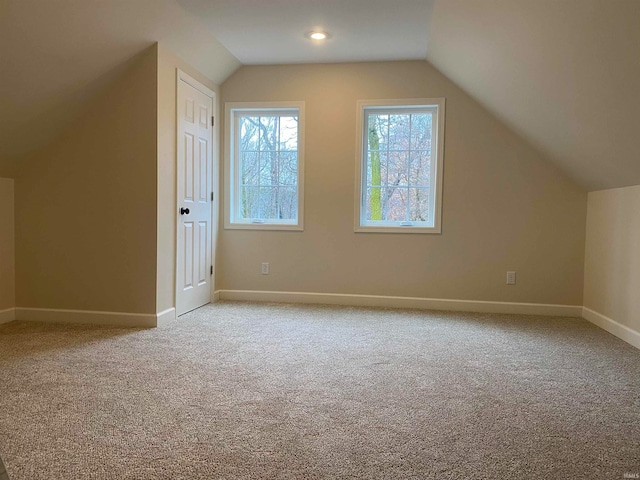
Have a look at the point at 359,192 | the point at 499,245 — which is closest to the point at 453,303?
the point at 499,245

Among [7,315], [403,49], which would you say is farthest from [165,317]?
[403,49]

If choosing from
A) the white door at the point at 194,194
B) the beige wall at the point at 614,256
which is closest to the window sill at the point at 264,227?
Result: the white door at the point at 194,194

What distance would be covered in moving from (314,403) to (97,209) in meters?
2.44

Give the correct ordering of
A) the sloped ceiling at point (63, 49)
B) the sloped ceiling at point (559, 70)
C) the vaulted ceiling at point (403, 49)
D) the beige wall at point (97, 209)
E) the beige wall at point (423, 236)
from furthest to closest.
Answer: the beige wall at point (423, 236)
the beige wall at point (97, 209)
the sloped ceiling at point (63, 49)
the vaulted ceiling at point (403, 49)
the sloped ceiling at point (559, 70)

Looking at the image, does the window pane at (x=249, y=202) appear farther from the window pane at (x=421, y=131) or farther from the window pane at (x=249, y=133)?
the window pane at (x=421, y=131)

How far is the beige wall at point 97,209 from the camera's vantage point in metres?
3.45

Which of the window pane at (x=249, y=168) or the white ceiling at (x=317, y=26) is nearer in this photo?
the white ceiling at (x=317, y=26)

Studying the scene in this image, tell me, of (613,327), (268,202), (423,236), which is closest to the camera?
(613,327)

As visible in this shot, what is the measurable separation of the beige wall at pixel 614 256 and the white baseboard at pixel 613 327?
0.10 ft

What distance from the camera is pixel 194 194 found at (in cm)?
409

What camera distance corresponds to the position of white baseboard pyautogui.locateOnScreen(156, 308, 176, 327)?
11.5 ft

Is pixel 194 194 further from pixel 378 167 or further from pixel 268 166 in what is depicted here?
pixel 378 167

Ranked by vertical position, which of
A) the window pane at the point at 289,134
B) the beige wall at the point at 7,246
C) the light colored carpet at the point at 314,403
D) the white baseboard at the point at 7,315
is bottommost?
the light colored carpet at the point at 314,403

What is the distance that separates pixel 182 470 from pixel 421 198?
3541 millimetres
